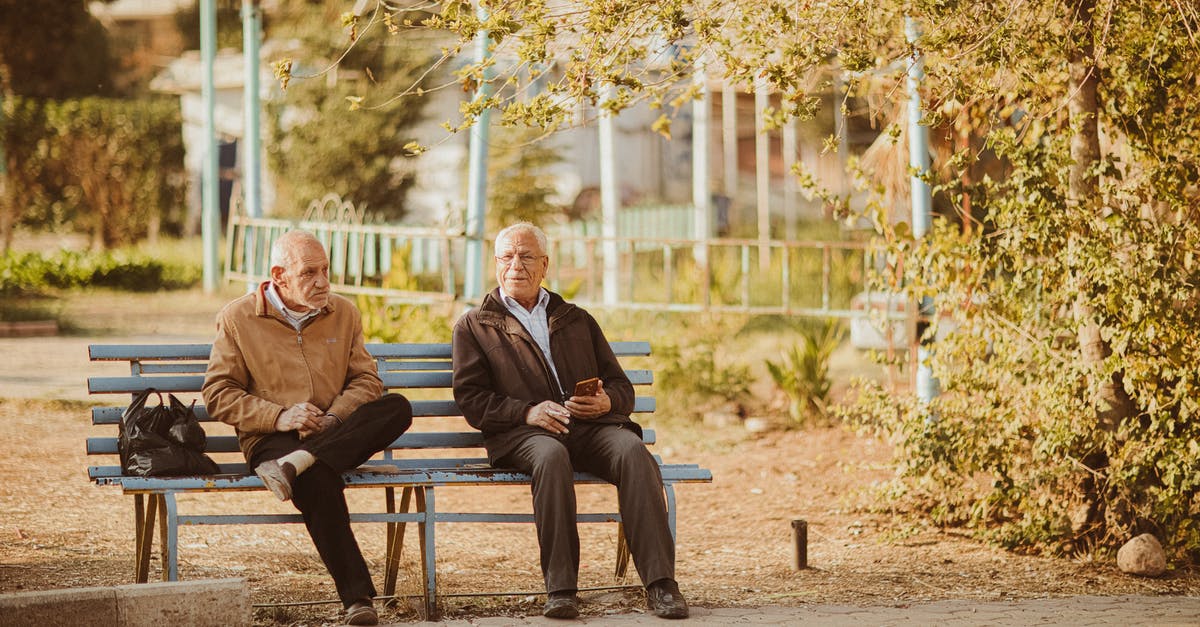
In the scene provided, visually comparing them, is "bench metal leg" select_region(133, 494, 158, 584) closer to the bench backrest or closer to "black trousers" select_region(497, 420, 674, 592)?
the bench backrest

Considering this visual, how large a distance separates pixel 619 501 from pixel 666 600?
395mm

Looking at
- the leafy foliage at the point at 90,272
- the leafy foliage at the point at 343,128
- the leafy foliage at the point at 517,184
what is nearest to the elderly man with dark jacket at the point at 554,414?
the leafy foliage at the point at 90,272

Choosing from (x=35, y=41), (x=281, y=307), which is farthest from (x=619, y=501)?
(x=35, y=41)

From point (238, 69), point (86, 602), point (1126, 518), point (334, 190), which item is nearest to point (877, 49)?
point (1126, 518)

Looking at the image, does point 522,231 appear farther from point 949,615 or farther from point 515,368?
point 949,615

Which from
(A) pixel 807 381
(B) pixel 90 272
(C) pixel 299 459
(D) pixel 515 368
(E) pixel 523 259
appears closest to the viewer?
(C) pixel 299 459

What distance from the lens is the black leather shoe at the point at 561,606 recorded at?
515 centimetres

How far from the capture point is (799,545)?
21.2 ft

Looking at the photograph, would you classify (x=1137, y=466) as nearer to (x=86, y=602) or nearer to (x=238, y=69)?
(x=86, y=602)

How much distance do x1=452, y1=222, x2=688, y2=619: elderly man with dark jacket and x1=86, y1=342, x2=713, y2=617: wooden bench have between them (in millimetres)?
138

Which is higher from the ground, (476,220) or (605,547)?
(476,220)

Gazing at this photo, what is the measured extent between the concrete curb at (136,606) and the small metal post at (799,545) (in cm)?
260

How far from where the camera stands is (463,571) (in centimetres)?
638

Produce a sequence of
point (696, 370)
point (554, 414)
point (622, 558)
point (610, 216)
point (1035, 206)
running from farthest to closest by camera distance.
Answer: point (610, 216)
point (696, 370)
point (1035, 206)
point (622, 558)
point (554, 414)
